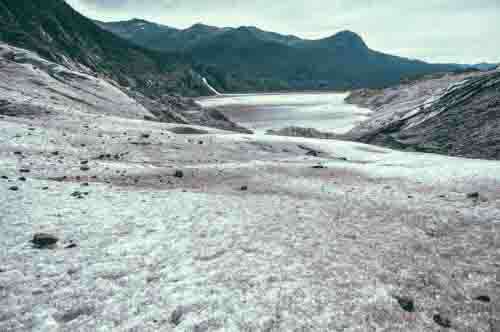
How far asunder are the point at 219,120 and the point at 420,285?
6076 cm

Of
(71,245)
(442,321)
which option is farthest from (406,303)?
(71,245)

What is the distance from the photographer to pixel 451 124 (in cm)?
4897

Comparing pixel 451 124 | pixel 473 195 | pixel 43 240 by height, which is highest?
pixel 451 124

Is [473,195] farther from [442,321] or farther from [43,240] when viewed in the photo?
[43,240]

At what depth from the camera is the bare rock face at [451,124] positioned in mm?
41781

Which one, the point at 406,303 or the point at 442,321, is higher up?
the point at 406,303

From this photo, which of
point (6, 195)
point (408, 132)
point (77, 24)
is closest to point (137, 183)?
point (6, 195)

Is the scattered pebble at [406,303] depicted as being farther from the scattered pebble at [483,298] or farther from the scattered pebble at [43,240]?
the scattered pebble at [43,240]

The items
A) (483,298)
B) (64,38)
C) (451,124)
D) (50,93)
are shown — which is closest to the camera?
(483,298)

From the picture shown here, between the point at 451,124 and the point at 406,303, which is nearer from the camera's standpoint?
the point at 406,303

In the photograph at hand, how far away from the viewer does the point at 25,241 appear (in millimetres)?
9578

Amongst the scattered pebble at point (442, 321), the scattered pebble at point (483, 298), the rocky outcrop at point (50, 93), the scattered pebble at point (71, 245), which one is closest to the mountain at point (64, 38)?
the rocky outcrop at point (50, 93)

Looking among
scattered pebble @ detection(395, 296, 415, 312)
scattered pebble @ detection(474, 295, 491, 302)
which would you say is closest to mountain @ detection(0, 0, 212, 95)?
scattered pebble @ detection(395, 296, 415, 312)

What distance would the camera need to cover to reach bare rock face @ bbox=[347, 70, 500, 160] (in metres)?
41.8
